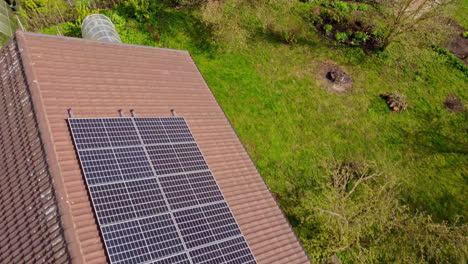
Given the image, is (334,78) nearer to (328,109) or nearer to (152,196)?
(328,109)

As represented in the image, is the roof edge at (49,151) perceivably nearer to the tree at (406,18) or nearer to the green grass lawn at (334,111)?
the green grass lawn at (334,111)

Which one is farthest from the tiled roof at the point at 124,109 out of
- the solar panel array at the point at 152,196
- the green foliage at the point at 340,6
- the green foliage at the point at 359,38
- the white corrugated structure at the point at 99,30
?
the green foliage at the point at 340,6

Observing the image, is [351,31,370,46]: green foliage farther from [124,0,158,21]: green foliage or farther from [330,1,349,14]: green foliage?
[124,0,158,21]: green foliage

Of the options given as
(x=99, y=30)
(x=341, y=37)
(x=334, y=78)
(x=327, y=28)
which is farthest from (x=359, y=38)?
(x=99, y=30)

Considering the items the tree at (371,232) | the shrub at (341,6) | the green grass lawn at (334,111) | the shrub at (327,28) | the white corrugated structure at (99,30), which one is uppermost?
the white corrugated structure at (99,30)

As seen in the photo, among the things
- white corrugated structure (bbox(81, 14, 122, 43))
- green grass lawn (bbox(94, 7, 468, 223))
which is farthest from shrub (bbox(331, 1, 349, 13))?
→ white corrugated structure (bbox(81, 14, 122, 43))

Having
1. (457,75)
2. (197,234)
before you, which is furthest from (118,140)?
(457,75)
